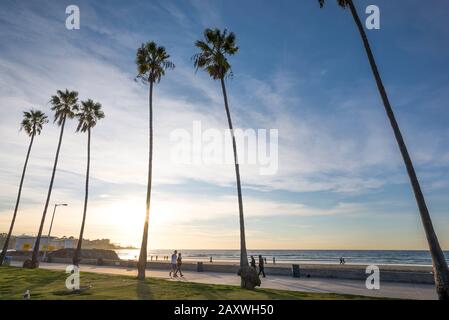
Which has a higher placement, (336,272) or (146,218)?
(146,218)

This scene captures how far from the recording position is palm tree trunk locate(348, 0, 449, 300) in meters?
10.5

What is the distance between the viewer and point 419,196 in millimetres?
12234

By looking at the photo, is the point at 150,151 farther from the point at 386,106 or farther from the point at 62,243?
the point at 62,243

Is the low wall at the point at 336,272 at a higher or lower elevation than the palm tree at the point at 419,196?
lower

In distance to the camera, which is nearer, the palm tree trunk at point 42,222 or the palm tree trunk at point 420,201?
the palm tree trunk at point 420,201

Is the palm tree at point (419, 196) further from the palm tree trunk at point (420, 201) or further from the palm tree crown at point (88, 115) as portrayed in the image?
the palm tree crown at point (88, 115)

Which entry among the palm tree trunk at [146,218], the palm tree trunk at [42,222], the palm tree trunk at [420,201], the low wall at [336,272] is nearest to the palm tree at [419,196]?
the palm tree trunk at [420,201]

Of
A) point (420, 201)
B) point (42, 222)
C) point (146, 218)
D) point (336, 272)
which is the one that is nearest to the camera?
point (420, 201)

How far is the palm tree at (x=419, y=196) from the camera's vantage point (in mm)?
10484

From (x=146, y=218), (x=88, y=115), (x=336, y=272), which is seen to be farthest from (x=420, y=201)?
(x=88, y=115)

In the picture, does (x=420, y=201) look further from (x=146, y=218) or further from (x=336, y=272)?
(x=146, y=218)

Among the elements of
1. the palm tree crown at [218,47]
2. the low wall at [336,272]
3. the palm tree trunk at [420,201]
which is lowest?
the low wall at [336,272]

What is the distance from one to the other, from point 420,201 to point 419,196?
0.85 feet
